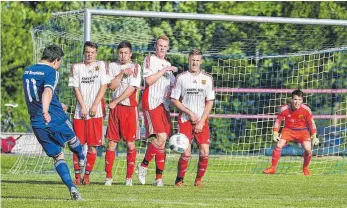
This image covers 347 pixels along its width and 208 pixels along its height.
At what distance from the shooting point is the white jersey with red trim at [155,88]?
1520 cm

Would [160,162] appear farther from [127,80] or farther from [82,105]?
[82,105]

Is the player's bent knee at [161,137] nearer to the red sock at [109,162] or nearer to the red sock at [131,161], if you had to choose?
the red sock at [131,161]

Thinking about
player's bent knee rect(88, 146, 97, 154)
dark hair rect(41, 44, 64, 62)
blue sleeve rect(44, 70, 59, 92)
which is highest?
dark hair rect(41, 44, 64, 62)

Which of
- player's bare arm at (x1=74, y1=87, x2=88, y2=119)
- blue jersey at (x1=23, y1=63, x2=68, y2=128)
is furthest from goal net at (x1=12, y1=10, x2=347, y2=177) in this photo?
blue jersey at (x1=23, y1=63, x2=68, y2=128)

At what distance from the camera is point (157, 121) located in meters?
15.1

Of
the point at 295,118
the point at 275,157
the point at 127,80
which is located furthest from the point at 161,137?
the point at 295,118

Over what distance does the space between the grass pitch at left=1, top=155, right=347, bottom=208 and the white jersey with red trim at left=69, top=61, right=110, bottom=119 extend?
1.22 metres

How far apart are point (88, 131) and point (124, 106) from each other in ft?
2.11

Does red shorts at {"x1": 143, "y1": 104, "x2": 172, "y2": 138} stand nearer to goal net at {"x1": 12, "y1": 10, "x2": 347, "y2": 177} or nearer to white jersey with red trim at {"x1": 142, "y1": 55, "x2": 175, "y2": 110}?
white jersey with red trim at {"x1": 142, "y1": 55, "x2": 175, "y2": 110}

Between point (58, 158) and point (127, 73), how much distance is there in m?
3.25

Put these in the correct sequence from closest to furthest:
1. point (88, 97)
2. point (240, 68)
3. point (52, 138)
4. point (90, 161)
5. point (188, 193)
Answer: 1. point (52, 138)
2. point (188, 193)
3. point (90, 161)
4. point (88, 97)
5. point (240, 68)

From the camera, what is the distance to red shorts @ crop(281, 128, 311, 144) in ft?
66.3

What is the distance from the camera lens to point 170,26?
2611 cm

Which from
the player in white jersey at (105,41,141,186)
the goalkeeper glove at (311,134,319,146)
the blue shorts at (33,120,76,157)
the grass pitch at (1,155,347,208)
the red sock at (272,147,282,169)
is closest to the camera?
the grass pitch at (1,155,347,208)
